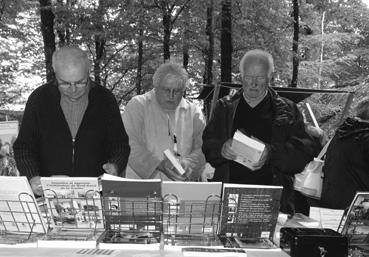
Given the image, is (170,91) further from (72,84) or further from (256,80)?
(72,84)

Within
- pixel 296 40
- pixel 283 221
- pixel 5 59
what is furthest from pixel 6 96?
pixel 283 221

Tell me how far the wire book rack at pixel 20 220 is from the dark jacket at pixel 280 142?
1227mm

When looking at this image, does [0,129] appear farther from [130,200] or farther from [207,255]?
[207,255]

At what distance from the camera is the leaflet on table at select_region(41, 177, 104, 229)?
1.70 metres

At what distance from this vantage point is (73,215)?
180 cm

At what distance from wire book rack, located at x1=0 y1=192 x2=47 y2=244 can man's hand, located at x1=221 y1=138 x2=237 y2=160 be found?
1201 millimetres

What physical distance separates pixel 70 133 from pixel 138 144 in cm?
59

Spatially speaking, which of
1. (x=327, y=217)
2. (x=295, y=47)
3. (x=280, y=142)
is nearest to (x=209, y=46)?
(x=295, y=47)

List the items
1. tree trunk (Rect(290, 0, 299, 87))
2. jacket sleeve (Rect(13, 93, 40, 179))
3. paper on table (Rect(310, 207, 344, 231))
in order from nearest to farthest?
paper on table (Rect(310, 207, 344, 231)) → jacket sleeve (Rect(13, 93, 40, 179)) → tree trunk (Rect(290, 0, 299, 87))

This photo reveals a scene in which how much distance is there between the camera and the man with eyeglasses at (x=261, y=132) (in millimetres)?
2582

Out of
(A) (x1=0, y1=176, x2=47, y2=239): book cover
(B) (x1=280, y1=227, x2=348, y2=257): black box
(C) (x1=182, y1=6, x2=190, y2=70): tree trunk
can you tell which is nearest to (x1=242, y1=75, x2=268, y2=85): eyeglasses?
(B) (x1=280, y1=227, x2=348, y2=257): black box

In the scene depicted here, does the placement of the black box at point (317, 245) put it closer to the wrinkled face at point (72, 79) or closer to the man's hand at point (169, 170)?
the man's hand at point (169, 170)

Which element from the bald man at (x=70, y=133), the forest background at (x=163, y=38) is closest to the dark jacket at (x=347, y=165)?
the bald man at (x=70, y=133)

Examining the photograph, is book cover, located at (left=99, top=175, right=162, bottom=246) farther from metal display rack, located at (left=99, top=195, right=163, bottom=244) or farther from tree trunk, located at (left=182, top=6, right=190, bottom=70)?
tree trunk, located at (left=182, top=6, right=190, bottom=70)
